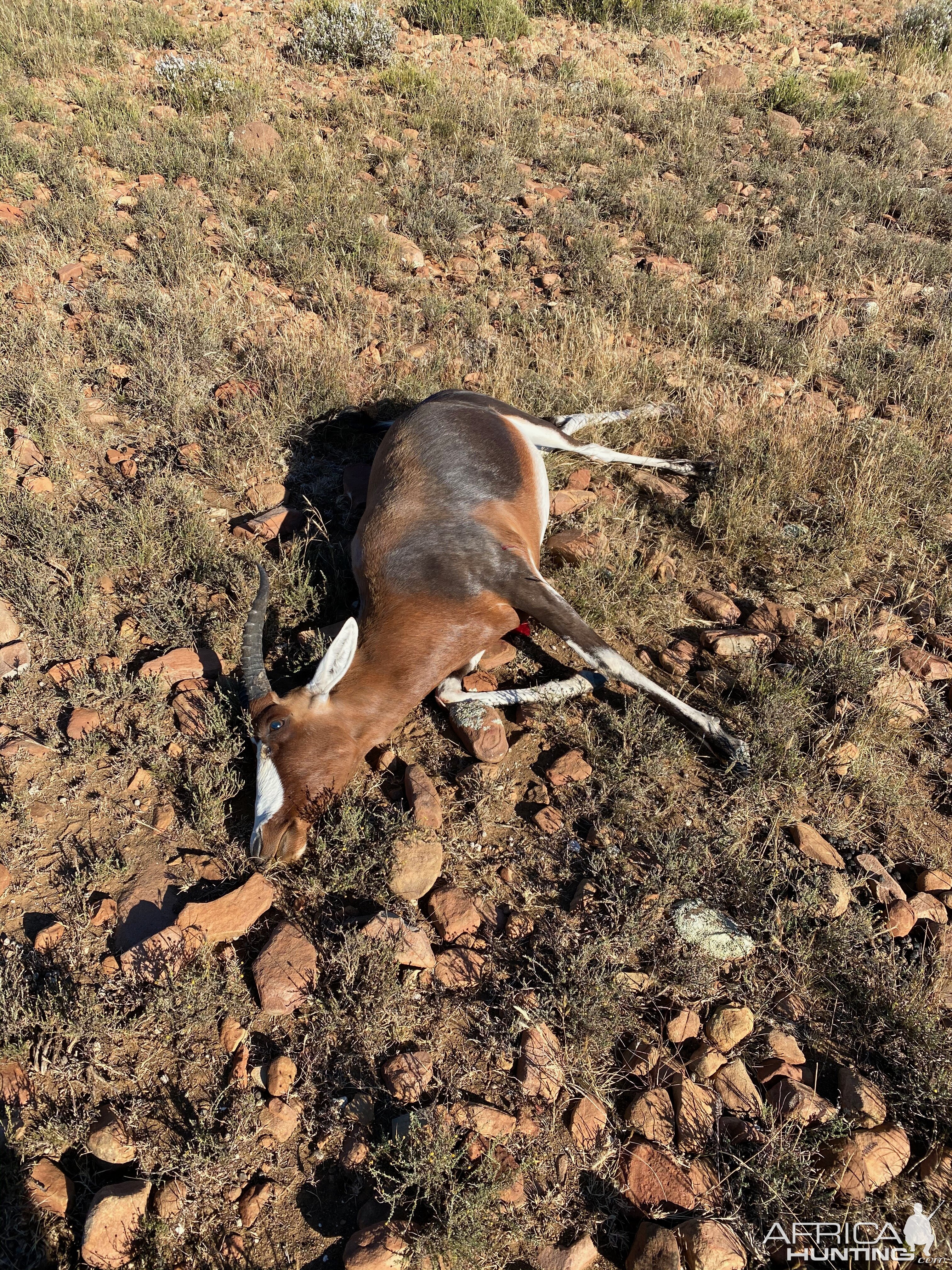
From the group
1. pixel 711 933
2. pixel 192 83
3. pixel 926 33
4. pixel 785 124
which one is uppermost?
pixel 926 33

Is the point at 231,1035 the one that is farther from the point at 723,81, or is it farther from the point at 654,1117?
the point at 723,81

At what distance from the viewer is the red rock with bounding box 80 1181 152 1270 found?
104 inches

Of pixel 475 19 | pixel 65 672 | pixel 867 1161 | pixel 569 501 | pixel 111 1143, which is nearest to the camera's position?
pixel 867 1161

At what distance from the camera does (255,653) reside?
4.19m

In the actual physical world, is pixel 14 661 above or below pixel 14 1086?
above

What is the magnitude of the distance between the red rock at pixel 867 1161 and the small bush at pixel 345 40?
44.6ft

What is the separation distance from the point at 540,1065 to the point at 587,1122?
0.26 metres

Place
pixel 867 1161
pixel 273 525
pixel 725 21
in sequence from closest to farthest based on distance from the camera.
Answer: pixel 867 1161, pixel 273 525, pixel 725 21

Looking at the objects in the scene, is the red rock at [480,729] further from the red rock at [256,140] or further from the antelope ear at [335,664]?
the red rock at [256,140]

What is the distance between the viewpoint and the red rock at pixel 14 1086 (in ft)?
9.80

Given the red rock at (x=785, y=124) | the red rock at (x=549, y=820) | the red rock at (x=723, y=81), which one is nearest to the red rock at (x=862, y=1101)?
the red rock at (x=549, y=820)

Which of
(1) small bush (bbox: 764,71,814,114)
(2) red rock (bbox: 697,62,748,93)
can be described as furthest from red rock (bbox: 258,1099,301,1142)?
(2) red rock (bbox: 697,62,748,93)

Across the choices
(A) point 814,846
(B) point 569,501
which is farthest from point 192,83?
(A) point 814,846

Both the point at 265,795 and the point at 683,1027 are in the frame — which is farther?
the point at 265,795
